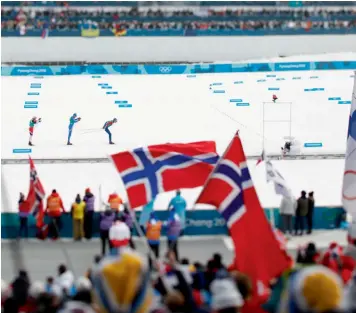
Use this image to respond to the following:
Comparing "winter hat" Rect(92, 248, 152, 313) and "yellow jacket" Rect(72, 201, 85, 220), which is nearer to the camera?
"winter hat" Rect(92, 248, 152, 313)

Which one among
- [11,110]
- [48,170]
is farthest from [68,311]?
[11,110]

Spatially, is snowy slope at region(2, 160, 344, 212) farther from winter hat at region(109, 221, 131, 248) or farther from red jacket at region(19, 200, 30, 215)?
winter hat at region(109, 221, 131, 248)

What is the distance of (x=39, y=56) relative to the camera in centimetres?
4500

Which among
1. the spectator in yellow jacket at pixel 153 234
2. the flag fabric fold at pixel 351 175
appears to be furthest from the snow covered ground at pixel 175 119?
the spectator in yellow jacket at pixel 153 234

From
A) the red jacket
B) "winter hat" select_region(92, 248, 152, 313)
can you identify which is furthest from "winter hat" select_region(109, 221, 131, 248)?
"winter hat" select_region(92, 248, 152, 313)

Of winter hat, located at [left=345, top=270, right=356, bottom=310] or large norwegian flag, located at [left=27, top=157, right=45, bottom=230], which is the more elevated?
winter hat, located at [left=345, top=270, right=356, bottom=310]

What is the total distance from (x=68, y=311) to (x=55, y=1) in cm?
4868

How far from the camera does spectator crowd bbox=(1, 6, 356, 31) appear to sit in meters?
47.1

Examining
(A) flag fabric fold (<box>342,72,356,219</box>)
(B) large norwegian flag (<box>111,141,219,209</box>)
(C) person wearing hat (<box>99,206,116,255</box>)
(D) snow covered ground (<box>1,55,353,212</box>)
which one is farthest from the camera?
(D) snow covered ground (<box>1,55,353,212</box>)

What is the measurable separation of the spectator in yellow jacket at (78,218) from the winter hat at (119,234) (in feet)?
5.56

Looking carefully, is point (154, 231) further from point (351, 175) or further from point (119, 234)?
point (351, 175)

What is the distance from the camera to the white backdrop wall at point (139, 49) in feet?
148

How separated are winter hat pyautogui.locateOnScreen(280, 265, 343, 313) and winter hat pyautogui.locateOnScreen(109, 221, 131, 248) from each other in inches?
264

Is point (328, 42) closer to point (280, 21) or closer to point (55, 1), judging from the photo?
point (280, 21)
